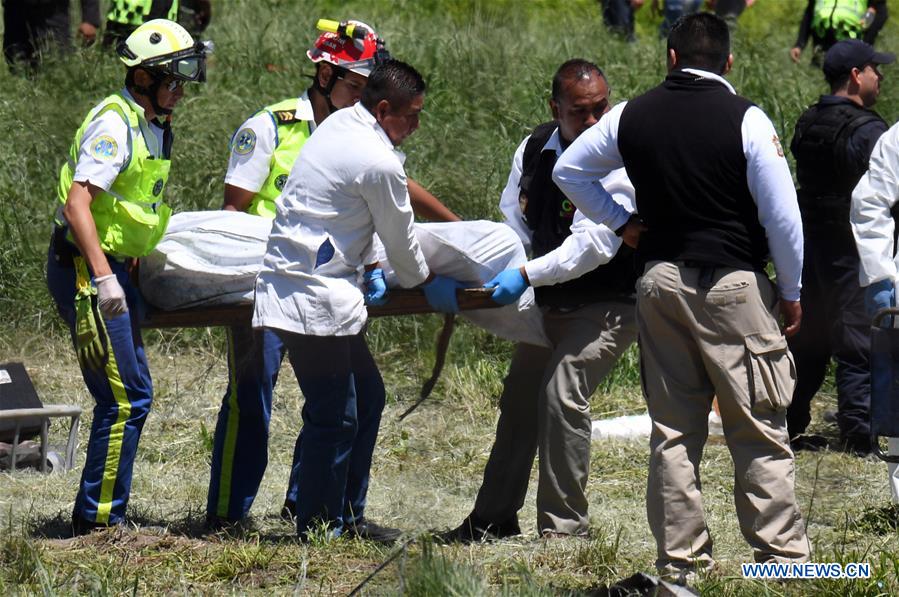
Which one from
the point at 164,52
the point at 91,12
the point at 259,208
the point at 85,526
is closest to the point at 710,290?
the point at 259,208

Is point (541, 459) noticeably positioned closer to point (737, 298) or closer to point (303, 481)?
point (303, 481)

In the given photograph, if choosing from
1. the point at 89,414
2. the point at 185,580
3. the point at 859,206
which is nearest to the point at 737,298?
the point at 859,206

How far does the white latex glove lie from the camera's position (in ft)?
15.5

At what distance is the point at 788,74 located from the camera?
11.6 metres

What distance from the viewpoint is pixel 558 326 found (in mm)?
5273

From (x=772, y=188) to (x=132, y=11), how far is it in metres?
8.11

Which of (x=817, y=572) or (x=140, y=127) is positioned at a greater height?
(x=140, y=127)

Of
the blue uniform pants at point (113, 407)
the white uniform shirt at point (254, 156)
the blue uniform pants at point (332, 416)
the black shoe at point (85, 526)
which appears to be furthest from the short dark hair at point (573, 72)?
the black shoe at point (85, 526)

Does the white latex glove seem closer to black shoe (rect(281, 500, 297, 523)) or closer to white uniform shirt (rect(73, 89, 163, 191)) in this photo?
white uniform shirt (rect(73, 89, 163, 191))

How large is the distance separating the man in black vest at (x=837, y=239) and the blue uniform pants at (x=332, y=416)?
9.27ft

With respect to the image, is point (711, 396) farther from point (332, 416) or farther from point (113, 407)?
point (113, 407)

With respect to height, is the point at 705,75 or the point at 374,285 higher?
the point at 705,75

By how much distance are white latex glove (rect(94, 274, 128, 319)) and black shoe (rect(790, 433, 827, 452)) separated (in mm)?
3823

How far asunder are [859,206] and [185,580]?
2.99m
